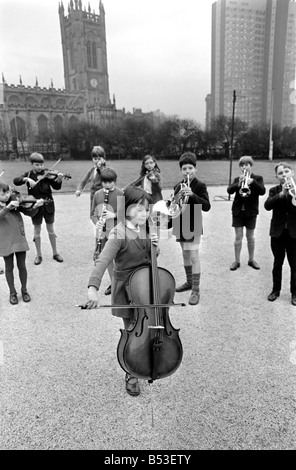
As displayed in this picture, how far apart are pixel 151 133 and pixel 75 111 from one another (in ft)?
193

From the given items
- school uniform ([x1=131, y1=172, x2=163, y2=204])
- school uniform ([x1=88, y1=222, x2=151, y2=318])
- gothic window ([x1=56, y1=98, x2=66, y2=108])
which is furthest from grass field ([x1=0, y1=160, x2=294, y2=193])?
gothic window ([x1=56, y1=98, x2=66, y2=108])

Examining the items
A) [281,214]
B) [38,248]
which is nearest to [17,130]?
[38,248]

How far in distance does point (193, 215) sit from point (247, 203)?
1233 millimetres

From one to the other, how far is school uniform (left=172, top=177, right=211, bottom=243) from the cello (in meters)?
1.82

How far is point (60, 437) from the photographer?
2051 millimetres

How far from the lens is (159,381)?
8.54 feet

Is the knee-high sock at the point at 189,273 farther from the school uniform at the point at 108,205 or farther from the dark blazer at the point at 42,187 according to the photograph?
the dark blazer at the point at 42,187

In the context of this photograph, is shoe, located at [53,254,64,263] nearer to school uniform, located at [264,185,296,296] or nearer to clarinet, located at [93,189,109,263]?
clarinet, located at [93,189,109,263]

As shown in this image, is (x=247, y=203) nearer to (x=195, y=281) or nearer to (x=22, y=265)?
(x=195, y=281)

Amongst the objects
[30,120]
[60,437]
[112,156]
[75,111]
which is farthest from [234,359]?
[75,111]

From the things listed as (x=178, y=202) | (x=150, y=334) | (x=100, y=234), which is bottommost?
(x=150, y=334)

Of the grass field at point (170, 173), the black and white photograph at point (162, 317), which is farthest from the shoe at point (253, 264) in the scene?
the grass field at point (170, 173)

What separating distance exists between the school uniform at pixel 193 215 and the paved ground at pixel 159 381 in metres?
0.86
